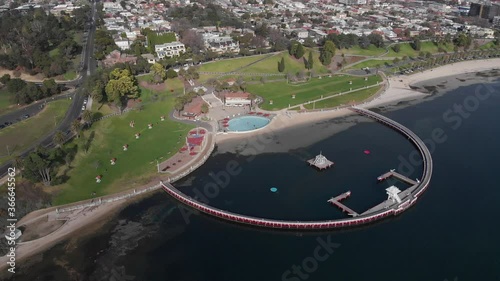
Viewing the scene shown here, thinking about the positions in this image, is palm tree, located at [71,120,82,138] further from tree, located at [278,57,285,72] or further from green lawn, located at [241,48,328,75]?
tree, located at [278,57,285,72]

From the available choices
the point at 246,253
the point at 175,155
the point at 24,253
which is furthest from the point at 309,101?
the point at 24,253

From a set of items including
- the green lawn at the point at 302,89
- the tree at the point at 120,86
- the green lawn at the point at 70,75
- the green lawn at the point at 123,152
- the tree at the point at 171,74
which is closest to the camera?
the green lawn at the point at 123,152

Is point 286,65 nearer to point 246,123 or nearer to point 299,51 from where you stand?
point 299,51

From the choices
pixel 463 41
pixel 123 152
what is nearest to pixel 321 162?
pixel 123 152

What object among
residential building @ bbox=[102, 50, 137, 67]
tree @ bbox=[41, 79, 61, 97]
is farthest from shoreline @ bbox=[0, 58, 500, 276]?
residential building @ bbox=[102, 50, 137, 67]

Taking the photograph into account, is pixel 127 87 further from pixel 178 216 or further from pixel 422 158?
pixel 422 158

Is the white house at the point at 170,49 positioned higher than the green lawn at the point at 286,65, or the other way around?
the white house at the point at 170,49

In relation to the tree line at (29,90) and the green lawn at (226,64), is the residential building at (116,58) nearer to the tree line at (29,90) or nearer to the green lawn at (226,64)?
the green lawn at (226,64)

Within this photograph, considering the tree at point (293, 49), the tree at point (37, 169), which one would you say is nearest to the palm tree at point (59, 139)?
the tree at point (37, 169)
